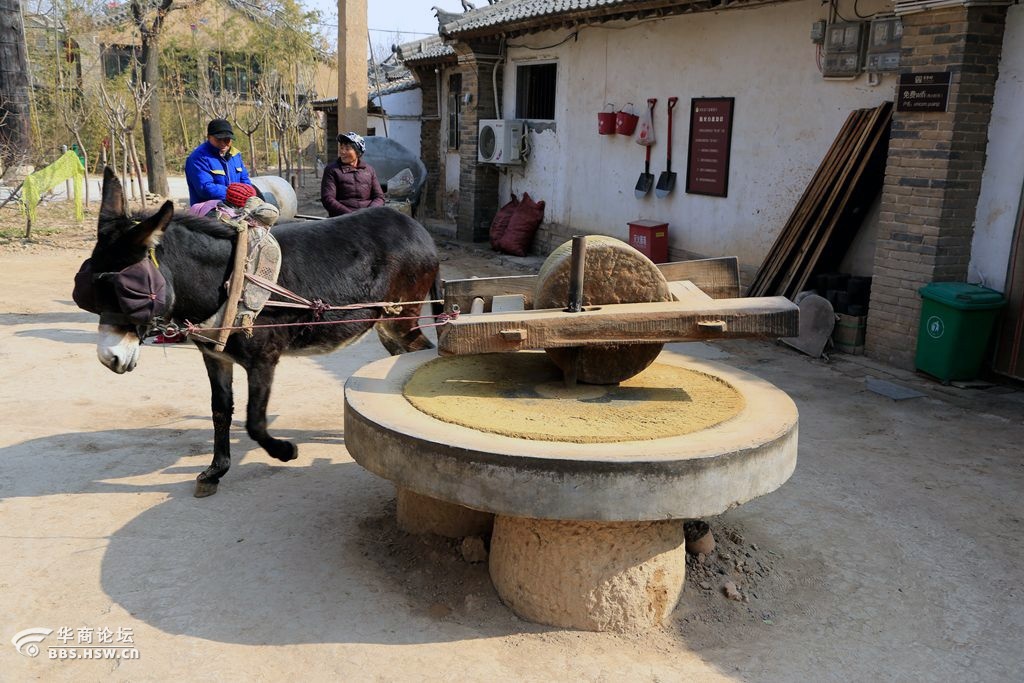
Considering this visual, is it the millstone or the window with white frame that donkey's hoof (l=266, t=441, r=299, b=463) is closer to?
the millstone

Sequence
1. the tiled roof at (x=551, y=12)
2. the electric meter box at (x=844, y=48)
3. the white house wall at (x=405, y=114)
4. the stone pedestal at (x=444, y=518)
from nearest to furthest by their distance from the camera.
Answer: the stone pedestal at (x=444, y=518) → the electric meter box at (x=844, y=48) → the tiled roof at (x=551, y=12) → the white house wall at (x=405, y=114)

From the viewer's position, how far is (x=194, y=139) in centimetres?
2545

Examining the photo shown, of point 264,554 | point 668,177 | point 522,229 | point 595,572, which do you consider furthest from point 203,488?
point 522,229

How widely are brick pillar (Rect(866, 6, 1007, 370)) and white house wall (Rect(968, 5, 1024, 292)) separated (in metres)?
0.06

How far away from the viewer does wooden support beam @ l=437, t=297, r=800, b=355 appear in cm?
304

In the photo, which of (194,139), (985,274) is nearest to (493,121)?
(985,274)

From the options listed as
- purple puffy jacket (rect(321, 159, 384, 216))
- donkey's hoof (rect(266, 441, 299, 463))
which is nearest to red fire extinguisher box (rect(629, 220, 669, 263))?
purple puffy jacket (rect(321, 159, 384, 216))

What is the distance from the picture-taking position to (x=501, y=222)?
1261cm

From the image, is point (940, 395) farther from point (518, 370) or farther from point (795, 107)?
point (518, 370)

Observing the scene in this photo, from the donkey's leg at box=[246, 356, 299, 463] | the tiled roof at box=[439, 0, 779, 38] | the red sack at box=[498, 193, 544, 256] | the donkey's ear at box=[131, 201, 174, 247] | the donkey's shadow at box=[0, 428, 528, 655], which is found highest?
the tiled roof at box=[439, 0, 779, 38]

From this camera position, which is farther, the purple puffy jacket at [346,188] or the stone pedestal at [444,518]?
the purple puffy jacket at [346,188]

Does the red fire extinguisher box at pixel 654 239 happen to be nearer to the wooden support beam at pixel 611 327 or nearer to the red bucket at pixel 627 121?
the red bucket at pixel 627 121

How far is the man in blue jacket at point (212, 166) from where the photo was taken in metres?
5.43

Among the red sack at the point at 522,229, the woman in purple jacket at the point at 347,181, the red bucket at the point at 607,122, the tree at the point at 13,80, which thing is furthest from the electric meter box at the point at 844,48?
the tree at the point at 13,80
